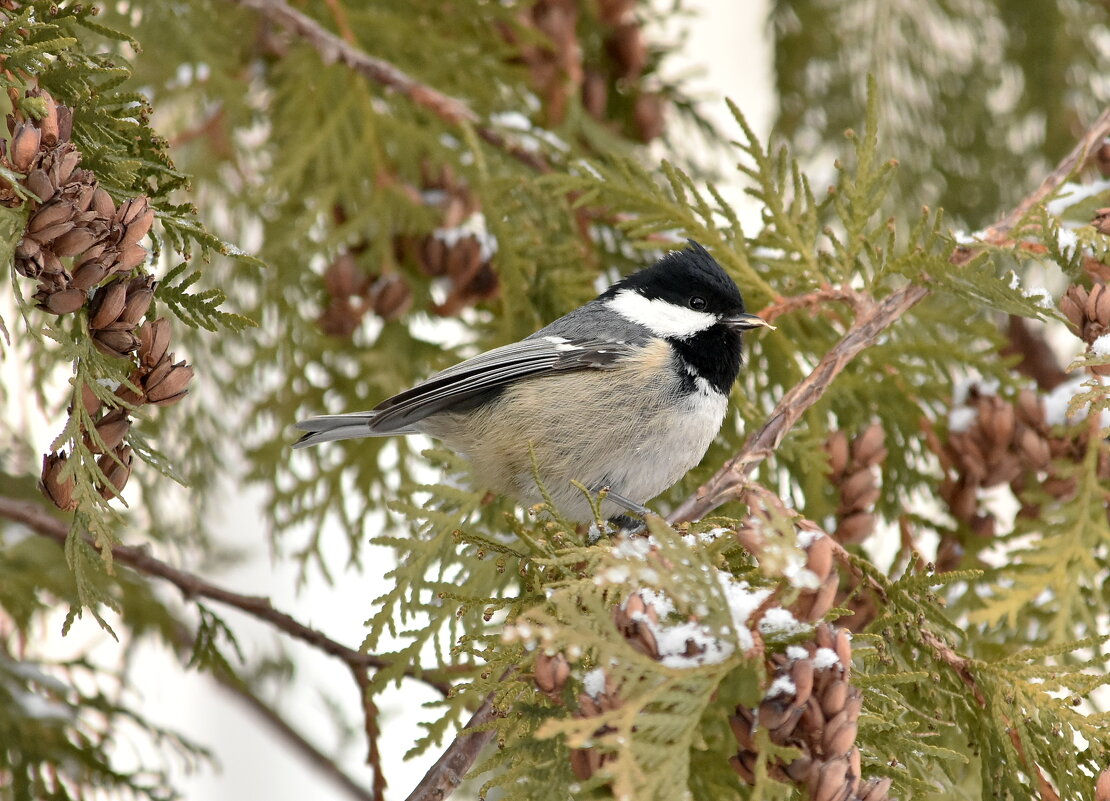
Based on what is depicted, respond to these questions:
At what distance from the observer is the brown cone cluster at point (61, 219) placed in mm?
1222

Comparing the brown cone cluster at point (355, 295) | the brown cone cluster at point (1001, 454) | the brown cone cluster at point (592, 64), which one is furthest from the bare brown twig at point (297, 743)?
the brown cone cluster at point (592, 64)

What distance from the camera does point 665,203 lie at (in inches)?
77.8

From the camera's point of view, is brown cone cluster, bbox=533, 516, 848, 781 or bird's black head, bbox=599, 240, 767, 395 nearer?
brown cone cluster, bbox=533, 516, 848, 781

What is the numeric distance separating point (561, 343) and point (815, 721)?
4.25ft

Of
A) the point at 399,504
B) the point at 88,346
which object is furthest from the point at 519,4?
the point at 88,346

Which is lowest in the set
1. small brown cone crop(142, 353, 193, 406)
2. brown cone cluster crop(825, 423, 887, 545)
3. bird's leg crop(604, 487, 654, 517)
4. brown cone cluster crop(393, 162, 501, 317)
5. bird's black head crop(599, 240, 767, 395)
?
brown cone cluster crop(825, 423, 887, 545)

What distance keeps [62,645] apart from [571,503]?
3009mm

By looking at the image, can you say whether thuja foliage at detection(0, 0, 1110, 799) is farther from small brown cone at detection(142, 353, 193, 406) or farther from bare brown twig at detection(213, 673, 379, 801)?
bare brown twig at detection(213, 673, 379, 801)

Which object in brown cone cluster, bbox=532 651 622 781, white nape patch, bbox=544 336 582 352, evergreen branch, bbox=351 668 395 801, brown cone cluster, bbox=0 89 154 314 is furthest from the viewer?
white nape patch, bbox=544 336 582 352

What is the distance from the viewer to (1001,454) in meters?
2.12

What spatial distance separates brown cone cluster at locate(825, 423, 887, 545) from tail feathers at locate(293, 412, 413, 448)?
38.3 inches

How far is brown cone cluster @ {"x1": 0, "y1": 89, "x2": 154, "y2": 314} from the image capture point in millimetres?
1222

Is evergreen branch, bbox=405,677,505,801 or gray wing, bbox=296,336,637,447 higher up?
gray wing, bbox=296,336,637,447

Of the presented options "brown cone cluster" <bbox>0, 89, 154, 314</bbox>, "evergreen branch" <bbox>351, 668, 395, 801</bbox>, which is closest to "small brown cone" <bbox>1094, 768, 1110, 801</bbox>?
"evergreen branch" <bbox>351, 668, 395, 801</bbox>
